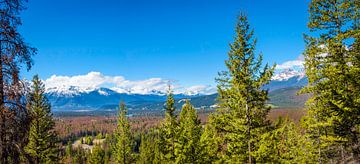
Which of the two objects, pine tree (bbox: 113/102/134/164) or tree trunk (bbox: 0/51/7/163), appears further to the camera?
pine tree (bbox: 113/102/134/164)

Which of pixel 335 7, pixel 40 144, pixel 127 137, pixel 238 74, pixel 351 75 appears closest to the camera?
pixel 351 75

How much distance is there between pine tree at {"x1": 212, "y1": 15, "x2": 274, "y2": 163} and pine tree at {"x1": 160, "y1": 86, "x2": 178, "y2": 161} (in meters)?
16.0

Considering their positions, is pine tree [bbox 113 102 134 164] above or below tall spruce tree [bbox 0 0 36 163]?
below

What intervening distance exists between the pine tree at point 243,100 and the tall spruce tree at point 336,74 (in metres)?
3.20

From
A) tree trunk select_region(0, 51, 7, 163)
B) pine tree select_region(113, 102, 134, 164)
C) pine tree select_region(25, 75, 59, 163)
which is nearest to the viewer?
tree trunk select_region(0, 51, 7, 163)

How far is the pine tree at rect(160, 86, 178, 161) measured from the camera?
37.2m

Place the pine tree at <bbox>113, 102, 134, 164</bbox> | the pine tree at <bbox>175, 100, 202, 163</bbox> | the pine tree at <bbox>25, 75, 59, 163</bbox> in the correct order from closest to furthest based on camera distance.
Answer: the pine tree at <bbox>25, 75, 59, 163</bbox> → the pine tree at <bbox>175, 100, 202, 163</bbox> → the pine tree at <bbox>113, 102, 134, 164</bbox>

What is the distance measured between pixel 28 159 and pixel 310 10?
60.0 ft

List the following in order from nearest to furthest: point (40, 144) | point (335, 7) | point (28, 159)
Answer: point (28, 159) < point (335, 7) < point (40, 144)

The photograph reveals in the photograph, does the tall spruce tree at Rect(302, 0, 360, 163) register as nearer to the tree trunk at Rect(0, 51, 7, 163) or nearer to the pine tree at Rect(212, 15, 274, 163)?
the pine tree at Rect(212, 15, 274, 163)

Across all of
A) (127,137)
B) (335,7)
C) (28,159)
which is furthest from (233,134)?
(127,137)

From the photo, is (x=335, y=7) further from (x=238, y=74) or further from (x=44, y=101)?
(x=44, y=101)

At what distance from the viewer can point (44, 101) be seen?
33.7 meters

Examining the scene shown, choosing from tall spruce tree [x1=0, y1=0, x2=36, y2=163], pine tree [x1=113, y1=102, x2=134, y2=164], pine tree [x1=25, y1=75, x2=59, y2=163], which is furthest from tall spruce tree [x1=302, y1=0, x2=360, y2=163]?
pine tree [x1=113, y1=102, x2=134, y2=164]
